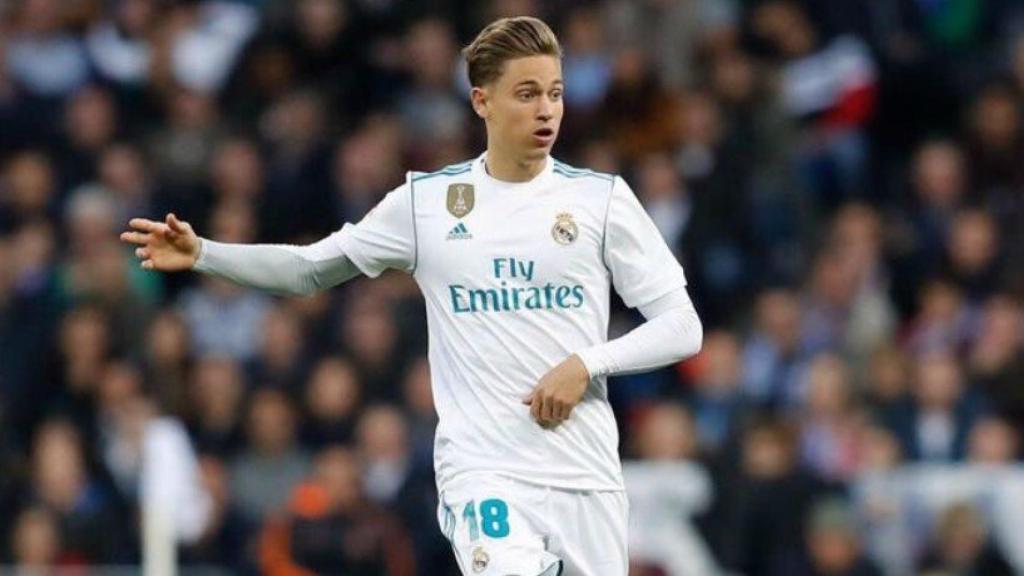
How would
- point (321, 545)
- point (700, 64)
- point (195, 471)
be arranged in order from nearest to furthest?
point (321, 545) → point (195, 471) → point (700, 64)

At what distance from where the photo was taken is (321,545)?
13336 millimetres

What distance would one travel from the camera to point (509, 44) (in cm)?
793

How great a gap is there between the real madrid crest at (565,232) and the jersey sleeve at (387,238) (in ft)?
1.49

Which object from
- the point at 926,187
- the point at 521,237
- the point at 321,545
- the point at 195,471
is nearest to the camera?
the point at 521,237

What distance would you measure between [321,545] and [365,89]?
4.59 m

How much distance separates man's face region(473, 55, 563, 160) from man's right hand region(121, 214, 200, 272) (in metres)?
0.94

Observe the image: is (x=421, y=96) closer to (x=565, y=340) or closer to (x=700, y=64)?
(x=700, y=64)

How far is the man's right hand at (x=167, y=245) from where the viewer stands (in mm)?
7941

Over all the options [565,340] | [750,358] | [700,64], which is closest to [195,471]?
[750,358]

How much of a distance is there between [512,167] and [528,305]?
1.38 ft

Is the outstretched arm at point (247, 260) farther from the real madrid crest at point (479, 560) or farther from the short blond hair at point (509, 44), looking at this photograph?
the real madrid crest at point (479, 560)

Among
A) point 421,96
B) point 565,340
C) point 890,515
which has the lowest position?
point 890,515

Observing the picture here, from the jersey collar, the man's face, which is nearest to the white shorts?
the jersey collar

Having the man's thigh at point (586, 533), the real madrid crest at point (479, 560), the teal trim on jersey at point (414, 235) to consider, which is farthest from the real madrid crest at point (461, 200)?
the real madrid crest at point (479, 560)
